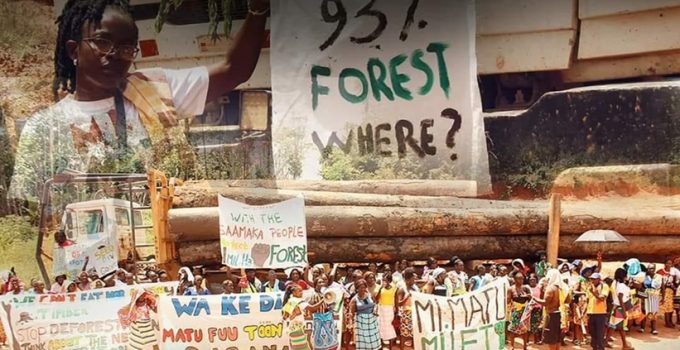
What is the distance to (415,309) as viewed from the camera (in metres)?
8.16

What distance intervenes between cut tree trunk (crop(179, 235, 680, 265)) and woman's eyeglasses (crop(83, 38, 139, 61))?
9.92ft

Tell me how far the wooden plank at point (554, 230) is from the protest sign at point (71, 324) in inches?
214

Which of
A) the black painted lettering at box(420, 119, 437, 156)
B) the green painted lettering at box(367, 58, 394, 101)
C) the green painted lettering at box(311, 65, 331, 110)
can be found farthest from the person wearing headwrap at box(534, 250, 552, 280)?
the green painted lettering at box(311, 65, 331, 110)

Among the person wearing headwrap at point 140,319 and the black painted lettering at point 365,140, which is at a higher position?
the black painted lettering at point 365,140

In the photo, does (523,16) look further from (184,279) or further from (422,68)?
(184,279)

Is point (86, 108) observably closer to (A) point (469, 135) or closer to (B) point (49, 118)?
(B) point (49, 118)

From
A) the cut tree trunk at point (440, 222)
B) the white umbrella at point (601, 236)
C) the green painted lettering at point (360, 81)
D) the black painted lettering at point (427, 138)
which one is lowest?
the white umbrella at point (601, 236)

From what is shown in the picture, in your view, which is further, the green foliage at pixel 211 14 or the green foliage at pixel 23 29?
the green foliage at pixel 23 29

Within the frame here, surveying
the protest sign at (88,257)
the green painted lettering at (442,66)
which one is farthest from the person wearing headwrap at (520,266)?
the protest sign at (88,257)

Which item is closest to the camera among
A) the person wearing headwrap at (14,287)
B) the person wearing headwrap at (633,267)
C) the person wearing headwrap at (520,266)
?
the person wearing headwrap at (14,287)

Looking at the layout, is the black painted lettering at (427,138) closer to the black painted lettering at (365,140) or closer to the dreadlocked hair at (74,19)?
the black painted lettering at (365,140)

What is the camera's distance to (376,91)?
11797 millimetres

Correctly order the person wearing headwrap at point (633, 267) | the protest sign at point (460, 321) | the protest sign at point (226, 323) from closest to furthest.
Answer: the protest sign at point (460, 321), the protest sign at point (226, 323), the person wearing headwrap at point (633, 267)

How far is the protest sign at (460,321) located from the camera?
8047 millimetres
